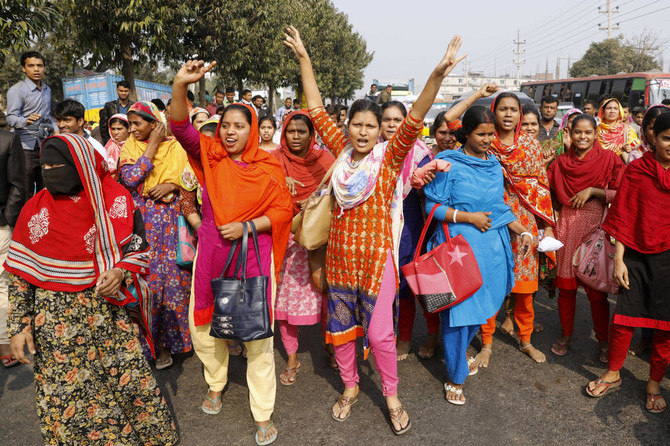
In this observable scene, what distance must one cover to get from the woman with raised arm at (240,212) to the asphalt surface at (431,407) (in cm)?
33

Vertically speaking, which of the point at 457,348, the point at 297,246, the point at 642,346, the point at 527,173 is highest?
the point at 527,173

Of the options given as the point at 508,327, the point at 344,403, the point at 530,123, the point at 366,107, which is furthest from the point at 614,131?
the point at 344,403

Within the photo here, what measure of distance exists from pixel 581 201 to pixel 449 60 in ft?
6.06

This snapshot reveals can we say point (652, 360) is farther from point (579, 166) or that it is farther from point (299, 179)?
point (299, 179)

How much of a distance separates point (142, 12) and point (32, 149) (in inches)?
218

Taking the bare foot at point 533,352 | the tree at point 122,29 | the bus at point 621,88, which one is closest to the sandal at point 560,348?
the bare foot at point 533,352

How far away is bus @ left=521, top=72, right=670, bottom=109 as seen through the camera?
17.5m

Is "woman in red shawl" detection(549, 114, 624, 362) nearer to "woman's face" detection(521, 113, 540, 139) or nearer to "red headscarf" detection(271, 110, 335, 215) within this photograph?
"woman's face" detection(521, 113, 540, 139)

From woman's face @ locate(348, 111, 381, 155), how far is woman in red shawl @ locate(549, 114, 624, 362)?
1797 millimetres

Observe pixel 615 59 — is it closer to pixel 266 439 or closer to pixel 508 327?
pixel 508 327

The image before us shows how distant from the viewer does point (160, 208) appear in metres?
3.49

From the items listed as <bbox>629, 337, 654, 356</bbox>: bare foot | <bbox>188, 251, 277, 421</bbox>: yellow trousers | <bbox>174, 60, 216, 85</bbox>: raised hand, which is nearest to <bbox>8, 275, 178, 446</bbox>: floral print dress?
<bbox>188, 251, 277, 421</bbox>: yellow trousers

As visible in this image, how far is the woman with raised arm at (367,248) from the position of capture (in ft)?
8.78

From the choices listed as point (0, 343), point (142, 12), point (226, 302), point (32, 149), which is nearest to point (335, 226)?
point (226, 302)
